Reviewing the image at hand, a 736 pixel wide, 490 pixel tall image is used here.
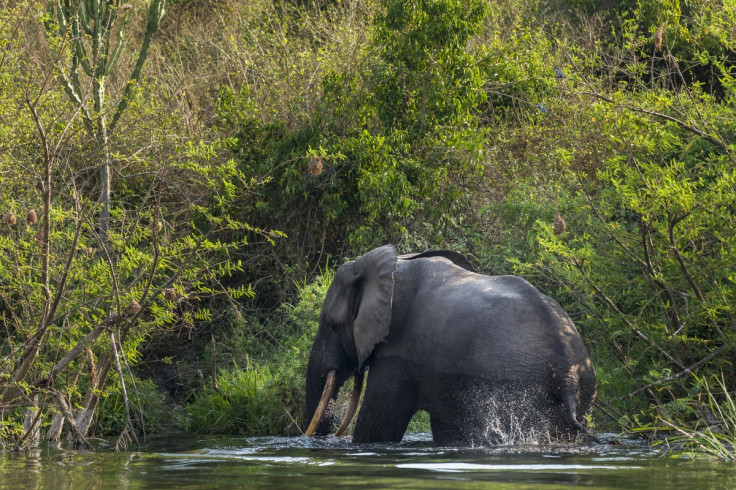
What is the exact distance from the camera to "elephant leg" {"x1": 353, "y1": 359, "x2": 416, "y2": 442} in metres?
9.01

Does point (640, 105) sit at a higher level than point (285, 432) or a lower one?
higher

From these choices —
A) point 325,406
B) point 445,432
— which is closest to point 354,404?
point 325,406

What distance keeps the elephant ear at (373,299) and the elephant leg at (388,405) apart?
25 centimetres

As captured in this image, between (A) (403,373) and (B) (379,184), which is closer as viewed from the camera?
(A) (403,373)

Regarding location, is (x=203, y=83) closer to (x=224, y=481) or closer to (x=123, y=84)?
(x=123, y=84)

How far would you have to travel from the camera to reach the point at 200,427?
11375mm

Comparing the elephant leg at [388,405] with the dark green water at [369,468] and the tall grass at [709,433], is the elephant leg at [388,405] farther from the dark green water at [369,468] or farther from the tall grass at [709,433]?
the tall grass at [709,433]

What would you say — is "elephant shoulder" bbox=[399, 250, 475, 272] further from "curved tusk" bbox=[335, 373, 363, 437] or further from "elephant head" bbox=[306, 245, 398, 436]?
"curved tusk" bbox=[335, 373, 363, 437]

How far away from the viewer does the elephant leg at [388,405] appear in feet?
29.6

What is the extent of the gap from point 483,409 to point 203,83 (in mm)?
11020

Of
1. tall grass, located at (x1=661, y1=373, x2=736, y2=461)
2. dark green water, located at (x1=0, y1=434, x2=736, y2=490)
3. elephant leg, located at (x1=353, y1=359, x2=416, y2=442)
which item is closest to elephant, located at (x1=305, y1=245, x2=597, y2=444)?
elephant leg, located at (x1=353, y1=359, x2=416, y2=442)

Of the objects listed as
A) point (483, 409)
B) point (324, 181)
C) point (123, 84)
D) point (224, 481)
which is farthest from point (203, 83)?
point (224, 481)

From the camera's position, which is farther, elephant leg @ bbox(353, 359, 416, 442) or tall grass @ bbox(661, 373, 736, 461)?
elephant leg @ bbox(353, 359, 416, 442)

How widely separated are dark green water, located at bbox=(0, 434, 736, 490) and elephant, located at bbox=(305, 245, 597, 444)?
0.38 m
